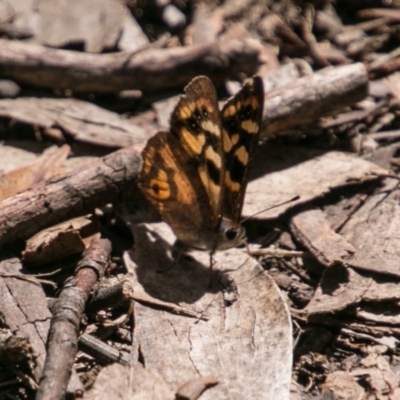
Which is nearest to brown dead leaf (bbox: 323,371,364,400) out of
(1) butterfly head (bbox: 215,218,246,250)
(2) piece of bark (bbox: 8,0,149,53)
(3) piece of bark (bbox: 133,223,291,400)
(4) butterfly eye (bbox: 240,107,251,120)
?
(3) piece of bark (bbox: 133,223,291,400)

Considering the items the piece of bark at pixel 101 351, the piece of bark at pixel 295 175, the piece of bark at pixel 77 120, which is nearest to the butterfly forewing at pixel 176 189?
the piece of bark at pixel 295 175

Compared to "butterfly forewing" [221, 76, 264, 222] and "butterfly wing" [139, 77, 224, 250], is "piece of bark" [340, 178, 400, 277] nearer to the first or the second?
"butterfly forewing" [221, 76, 264, 222]

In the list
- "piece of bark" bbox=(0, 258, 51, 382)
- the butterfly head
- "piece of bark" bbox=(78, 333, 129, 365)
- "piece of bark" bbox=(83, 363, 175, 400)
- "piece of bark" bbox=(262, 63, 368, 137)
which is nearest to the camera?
"piece of bark" bbox=(83, 363, 175, 400)

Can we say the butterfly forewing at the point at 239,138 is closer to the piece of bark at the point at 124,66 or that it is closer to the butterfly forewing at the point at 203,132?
the butterfly forewing at the point at 203,132

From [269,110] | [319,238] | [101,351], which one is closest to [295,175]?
[269,110]

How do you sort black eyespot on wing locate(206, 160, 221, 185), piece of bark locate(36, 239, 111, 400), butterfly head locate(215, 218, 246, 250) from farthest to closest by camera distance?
black eyespot on wing locate(206, 160, 221, 185) < butterfly head locate(215, 218, 246, 250) < piece of bark locate(36, 239, 111, 400)

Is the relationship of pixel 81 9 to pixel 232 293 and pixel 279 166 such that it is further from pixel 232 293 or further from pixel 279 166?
pixel 232 293

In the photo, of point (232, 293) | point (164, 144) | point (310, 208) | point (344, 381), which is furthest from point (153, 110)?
point (344, 381)
